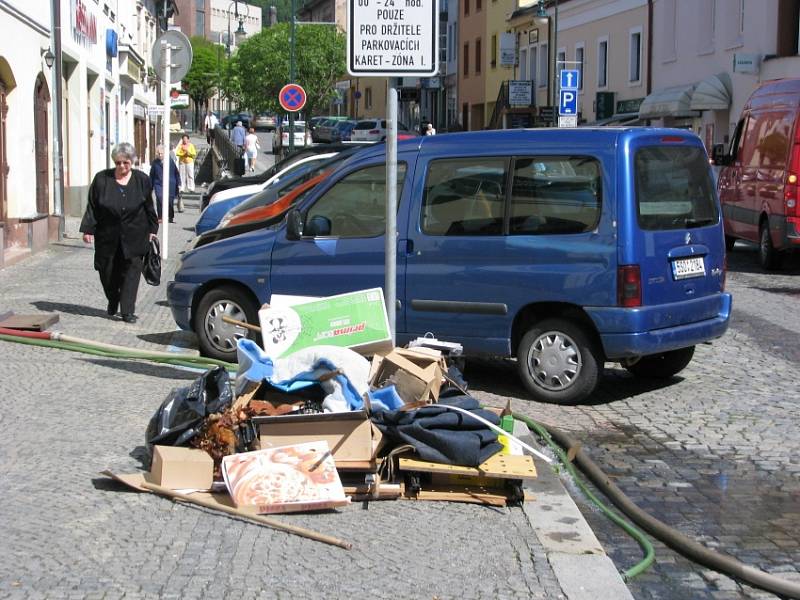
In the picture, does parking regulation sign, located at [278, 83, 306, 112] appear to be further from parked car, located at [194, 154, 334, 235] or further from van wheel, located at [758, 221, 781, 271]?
van wheel, located at [758, 221, 781, 271]

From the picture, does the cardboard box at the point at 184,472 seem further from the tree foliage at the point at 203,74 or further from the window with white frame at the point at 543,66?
the tree foliage at the point at 203,74

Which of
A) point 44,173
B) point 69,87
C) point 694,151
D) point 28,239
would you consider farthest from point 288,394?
point 69,87

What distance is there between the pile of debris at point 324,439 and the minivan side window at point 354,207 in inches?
108

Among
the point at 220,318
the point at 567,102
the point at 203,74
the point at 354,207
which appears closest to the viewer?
the point at 354,207

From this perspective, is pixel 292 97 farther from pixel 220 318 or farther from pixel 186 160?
pixel 220 318

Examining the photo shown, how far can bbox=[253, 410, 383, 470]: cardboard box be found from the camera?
19.1ft

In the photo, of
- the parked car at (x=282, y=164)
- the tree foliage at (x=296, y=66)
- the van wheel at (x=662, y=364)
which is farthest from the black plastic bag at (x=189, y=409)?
the tree foliage at (x=296, y=66)

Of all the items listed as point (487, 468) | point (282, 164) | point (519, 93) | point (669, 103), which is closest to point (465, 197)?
point (487, 468)

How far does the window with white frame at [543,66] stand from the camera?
50.5 meters

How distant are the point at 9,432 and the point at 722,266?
531 centimetres

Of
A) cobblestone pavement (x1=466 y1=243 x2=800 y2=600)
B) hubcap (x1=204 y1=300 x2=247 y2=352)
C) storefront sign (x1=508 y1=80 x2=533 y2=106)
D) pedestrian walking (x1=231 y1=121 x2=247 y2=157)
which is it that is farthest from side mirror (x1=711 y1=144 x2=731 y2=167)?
storefront sign (x1=508 y1=80 x2=533 y2=106)

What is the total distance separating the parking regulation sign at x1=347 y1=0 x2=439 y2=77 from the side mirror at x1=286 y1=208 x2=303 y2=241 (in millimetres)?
2572

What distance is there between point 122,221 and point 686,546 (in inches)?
296

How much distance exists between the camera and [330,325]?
23.0 feet
